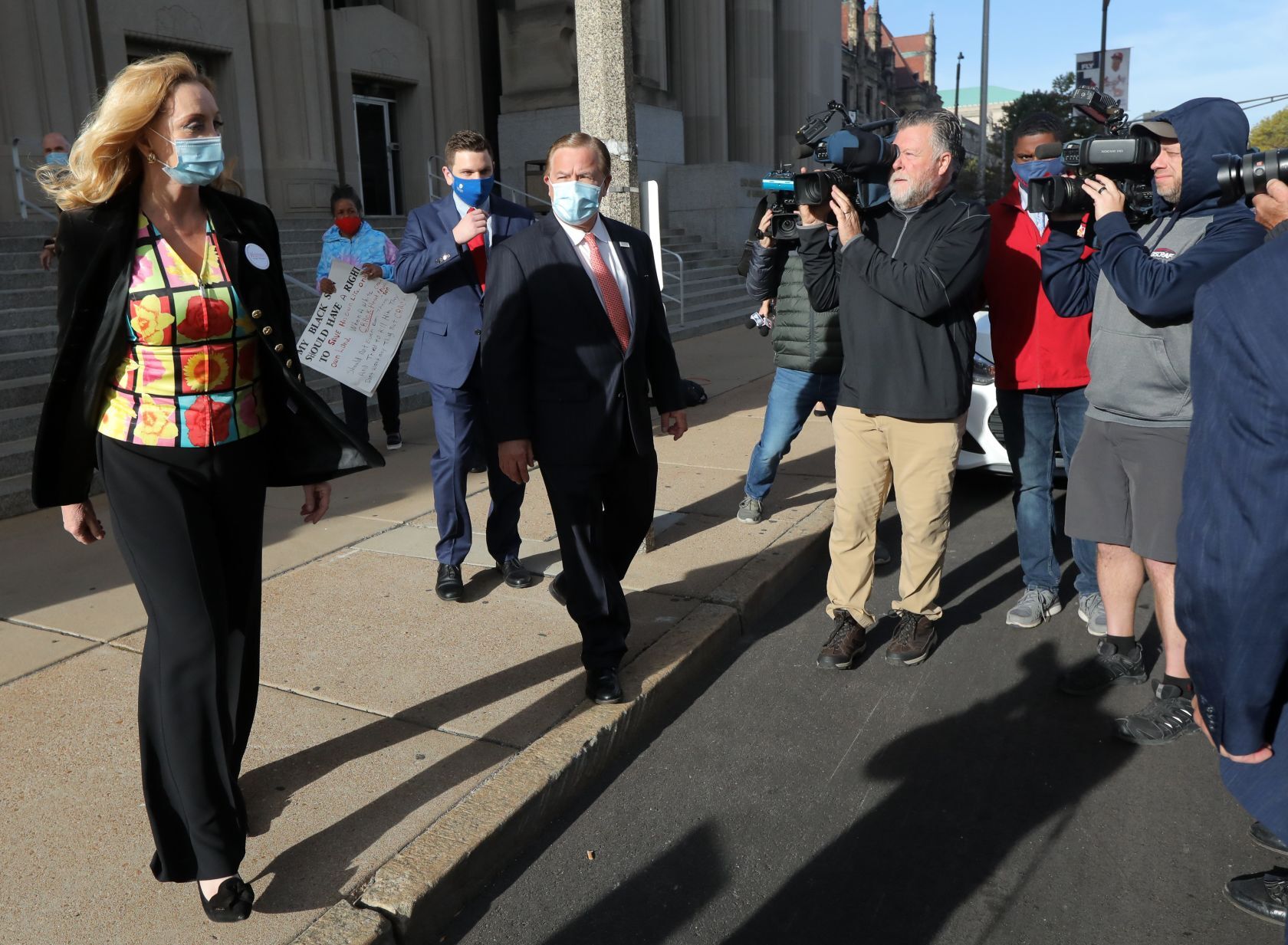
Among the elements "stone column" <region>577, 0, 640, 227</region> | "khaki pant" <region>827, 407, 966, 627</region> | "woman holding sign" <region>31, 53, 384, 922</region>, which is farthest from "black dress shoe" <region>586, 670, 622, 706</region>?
"stone column" <region>577, 0, 640, 227</region>

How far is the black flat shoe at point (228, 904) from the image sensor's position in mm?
2604

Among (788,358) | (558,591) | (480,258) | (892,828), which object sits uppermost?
(480,258)

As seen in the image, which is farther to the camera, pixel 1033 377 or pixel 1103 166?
pixel 1033 377

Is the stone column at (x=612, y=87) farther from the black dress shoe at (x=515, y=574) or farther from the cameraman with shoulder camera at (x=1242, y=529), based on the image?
the cameraman with shoulder camera at (x=1242, y=529)

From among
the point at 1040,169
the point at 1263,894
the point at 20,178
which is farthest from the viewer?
the point at 20,178

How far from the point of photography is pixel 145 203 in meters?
2.66

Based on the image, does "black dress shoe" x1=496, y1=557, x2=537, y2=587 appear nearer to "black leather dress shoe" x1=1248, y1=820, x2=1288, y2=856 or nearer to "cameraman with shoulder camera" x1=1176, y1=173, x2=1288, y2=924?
"black leather dress shoe" x1=1248, y1=820, x2=1288, y2=856

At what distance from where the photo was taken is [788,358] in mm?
5727

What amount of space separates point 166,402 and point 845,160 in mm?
2483

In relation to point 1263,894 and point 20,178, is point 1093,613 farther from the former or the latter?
point 20,178

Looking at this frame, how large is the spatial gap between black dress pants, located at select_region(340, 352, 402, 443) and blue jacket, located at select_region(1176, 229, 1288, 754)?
6.72 m

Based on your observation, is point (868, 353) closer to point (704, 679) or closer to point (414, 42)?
point (704, 679)

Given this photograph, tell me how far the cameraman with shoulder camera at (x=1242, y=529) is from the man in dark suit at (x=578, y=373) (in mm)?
2288

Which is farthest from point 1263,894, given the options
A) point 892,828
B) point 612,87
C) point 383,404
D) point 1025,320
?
point 383,404
